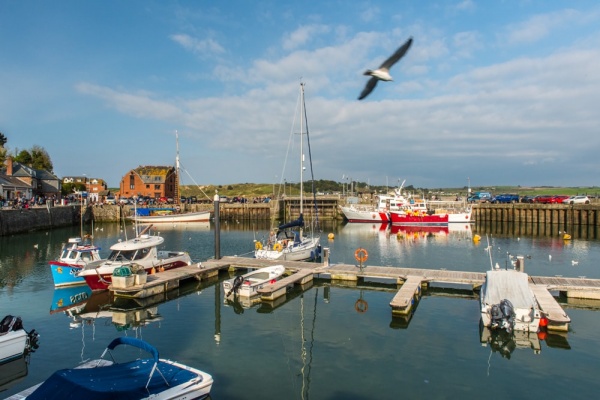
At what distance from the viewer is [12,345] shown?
46.1 ft

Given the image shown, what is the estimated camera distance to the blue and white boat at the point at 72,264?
25.0 metres

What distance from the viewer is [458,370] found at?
1376cm

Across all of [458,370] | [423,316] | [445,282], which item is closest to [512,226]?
[445,282]

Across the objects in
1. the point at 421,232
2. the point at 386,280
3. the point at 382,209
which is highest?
the point at 382,209

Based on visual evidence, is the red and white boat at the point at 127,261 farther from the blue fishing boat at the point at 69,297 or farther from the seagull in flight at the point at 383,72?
the seagull in flight at the point at 383,72

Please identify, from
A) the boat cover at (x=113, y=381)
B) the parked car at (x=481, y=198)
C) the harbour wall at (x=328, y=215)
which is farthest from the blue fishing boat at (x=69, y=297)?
the parked car at (x=481, y=198)

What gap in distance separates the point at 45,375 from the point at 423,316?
49.4 feet

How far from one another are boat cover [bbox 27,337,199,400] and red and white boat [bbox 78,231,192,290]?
13.7 meters

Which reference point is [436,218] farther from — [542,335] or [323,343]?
[323,343]

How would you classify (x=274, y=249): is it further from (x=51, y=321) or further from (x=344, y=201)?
(x=344, y=201)

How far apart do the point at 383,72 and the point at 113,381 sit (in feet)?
30.7

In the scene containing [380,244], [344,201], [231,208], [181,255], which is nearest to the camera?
[181,255]

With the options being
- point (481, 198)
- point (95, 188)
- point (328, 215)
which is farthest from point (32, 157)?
point (481, 198)

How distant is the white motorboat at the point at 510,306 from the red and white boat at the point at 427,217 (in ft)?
180
